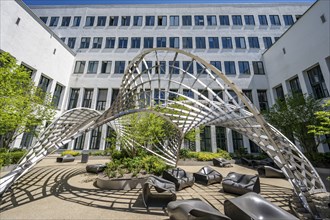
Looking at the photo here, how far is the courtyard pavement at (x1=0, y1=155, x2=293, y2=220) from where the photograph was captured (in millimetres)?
5570

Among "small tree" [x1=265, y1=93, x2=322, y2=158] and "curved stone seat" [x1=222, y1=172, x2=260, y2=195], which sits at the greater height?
"small tree" [x1=265, y1=93, x2=322, y2=158]

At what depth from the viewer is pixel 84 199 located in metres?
6.98

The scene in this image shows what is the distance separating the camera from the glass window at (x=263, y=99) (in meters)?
25.1

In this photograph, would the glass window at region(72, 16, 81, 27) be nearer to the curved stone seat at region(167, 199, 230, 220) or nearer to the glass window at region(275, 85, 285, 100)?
the curved stone seat at region(167, 199, 230, 220)

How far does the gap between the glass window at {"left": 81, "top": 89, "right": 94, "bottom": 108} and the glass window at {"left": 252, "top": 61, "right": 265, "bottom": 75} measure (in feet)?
100

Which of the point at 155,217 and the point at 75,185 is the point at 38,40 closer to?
the point at 75,185

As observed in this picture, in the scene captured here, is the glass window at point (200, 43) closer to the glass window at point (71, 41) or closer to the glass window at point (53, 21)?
the glass window at point (71, 41)

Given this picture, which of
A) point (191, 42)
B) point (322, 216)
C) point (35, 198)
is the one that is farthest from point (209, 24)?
point (35, 198)

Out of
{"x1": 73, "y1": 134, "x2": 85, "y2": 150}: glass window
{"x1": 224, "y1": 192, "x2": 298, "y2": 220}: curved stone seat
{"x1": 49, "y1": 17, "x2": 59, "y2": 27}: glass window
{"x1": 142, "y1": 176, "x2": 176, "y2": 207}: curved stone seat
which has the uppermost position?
{"x1": 49, "y1": 17, "x2": 59, "y2": 27}: glass window

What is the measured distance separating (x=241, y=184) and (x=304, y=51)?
2199cm

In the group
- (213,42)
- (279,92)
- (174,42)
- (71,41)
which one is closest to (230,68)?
(213,42)

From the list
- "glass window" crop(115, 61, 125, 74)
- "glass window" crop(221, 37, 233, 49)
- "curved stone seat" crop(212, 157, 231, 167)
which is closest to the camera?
"curved stone seat" crop(212, 157, 231, 167)

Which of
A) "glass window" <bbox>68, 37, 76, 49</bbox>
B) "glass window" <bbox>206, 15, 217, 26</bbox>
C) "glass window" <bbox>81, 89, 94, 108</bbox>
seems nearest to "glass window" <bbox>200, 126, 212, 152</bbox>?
"glass window" <bbox>81, 89, 94, 108</bbox>

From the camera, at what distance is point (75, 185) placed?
8922 millimetres
